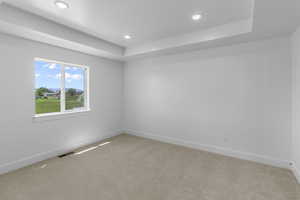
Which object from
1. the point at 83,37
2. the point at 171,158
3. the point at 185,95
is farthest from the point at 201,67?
the point at 83,37

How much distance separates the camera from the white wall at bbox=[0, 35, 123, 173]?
2406mm

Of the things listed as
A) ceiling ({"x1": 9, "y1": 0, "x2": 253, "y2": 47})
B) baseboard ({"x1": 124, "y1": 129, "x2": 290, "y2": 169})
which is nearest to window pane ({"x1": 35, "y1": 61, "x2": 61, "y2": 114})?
ceiling ({"x1": 9, "y1": 0, "x2": 253, "y2": 47})

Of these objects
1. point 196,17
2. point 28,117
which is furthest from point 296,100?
point 28,117

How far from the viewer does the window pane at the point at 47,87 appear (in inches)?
115

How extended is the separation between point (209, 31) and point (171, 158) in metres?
2.63

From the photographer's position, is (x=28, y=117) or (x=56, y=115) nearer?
(x=28, y=117)

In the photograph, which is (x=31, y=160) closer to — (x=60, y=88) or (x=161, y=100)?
(x=60, y=88)

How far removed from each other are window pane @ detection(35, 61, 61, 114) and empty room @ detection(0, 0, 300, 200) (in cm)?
2

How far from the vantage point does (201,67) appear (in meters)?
3.39

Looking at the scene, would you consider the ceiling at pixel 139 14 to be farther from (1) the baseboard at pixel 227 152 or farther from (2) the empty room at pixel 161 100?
(1) the baseboard at pixel 227 152

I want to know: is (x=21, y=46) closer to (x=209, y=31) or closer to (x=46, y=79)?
(x=46, y=79)

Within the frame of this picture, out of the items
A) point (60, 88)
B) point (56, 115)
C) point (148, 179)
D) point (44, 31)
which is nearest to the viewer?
point (148, 179)

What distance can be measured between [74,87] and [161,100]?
2272 mm

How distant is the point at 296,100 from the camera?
2.33 metres
